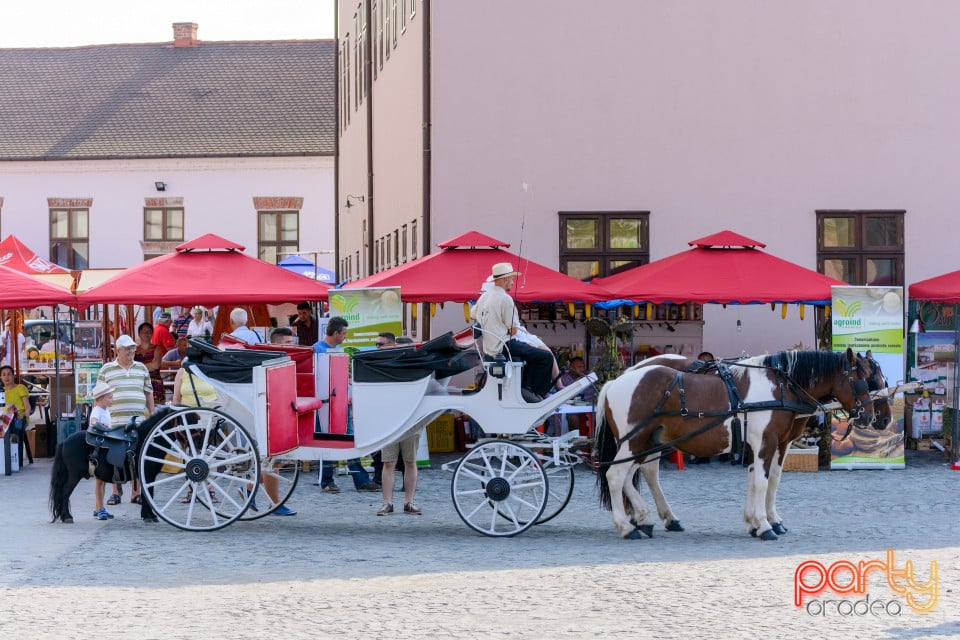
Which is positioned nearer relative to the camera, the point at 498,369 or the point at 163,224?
the point at 498,369

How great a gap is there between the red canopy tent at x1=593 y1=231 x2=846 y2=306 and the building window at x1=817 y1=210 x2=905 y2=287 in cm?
337

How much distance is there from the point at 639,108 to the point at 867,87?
10.6 ft

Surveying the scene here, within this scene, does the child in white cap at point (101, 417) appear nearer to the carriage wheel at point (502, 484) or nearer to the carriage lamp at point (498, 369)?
the carriage wheel at point (502, 484)

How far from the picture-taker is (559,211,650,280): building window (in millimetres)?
21312

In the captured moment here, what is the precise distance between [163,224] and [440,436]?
29.2 meters

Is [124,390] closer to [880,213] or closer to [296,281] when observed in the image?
[296,281]

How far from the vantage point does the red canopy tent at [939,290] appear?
58.6 feet

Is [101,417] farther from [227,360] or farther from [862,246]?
[862,246]

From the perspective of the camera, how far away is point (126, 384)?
1338 cm

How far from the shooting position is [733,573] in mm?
9656

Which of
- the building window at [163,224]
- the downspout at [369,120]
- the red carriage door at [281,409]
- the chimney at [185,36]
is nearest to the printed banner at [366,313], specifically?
the red carriage door at [281,409]

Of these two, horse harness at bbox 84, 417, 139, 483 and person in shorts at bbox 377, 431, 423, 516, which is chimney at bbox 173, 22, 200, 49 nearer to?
horse harness at bbox 84, 417, 139, 483

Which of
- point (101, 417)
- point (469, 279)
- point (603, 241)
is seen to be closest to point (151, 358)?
point (469, 279)

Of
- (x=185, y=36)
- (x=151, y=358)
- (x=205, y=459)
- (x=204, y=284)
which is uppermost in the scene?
(x=185, y=36)
